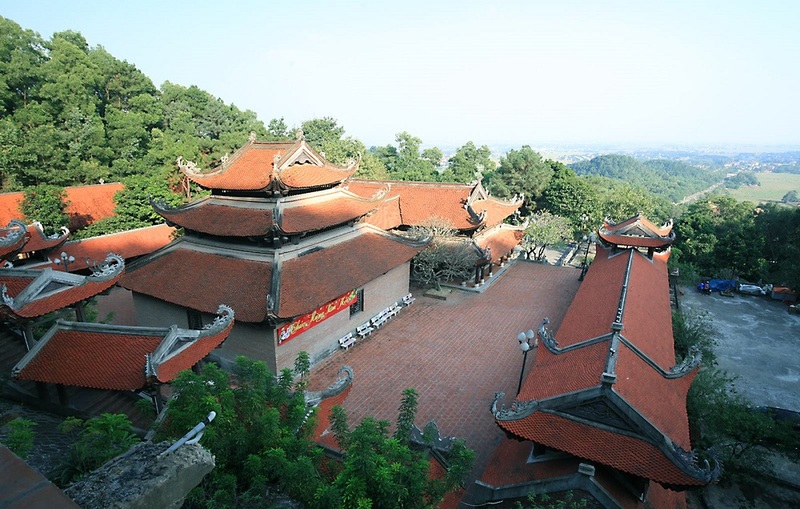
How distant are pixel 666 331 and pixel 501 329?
673 centimetres

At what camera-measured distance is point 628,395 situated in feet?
30.6

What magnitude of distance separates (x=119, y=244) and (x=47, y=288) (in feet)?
60.4

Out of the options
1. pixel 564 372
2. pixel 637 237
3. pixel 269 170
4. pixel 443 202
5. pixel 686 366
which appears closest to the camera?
pixel 564 372

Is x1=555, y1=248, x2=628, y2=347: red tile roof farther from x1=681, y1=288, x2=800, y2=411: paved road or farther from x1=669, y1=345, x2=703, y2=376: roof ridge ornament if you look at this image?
x1=681, y1=288, x2=800, y2=411: paved road

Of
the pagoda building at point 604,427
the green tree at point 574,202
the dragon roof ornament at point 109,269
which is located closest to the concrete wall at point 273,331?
the dragon roof ornament at point 109,269

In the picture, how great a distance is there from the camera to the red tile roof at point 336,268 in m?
14.6

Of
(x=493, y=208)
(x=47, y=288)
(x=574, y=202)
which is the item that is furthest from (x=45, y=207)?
(x=574, y=202)

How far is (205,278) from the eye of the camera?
15.6 m

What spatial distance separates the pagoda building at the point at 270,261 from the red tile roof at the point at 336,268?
46mm

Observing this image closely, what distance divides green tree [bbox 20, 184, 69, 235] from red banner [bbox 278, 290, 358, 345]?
728 inches

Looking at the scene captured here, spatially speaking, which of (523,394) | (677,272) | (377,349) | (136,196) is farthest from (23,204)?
(677,272)

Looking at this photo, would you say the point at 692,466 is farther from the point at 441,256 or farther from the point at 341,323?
the point at 441,256

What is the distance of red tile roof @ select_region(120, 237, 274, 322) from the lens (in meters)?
14.4

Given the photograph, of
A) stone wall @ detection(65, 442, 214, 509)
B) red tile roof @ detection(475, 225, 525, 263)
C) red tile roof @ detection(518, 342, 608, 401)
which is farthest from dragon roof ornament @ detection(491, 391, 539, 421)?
red tile roof @ detection(475, 225, 525, 263)
